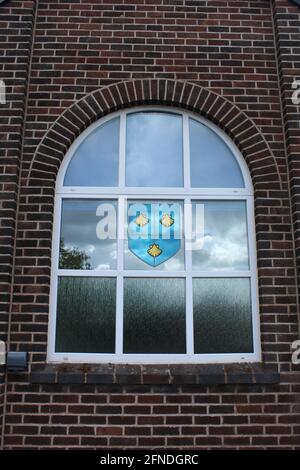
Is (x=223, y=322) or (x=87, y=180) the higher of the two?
(x=87, y=180)

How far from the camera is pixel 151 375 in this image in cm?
371

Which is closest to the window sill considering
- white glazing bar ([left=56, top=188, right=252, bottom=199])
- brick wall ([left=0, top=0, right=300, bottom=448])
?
brick wall ([left=0, top=0, right=300, bottom=448])

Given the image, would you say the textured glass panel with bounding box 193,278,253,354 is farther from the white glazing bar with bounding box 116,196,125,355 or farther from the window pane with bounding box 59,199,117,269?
the window pane with bounding box 59,199,117,269

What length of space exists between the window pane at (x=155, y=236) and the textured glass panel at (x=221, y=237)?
167mm

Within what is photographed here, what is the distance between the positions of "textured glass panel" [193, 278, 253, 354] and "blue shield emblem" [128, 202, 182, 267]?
1.32 feet

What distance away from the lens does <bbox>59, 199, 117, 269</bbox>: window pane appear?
409 cm

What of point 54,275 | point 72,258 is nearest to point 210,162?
point 72,258
